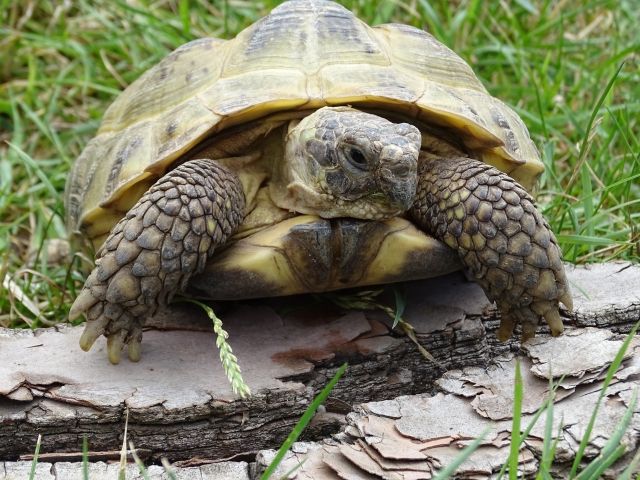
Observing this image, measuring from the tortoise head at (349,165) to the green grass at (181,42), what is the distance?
4.03ft

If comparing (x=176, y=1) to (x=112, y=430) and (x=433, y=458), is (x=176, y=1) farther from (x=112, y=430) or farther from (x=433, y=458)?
(x=433, y=458)

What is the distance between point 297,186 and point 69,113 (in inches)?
97.1

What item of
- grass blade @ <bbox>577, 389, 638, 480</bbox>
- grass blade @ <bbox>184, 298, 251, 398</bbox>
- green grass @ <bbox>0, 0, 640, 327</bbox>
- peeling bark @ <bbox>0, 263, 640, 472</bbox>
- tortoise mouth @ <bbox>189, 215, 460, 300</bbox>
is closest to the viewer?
grass blade @ <bbox>577, 389, 638, 480</bbox>

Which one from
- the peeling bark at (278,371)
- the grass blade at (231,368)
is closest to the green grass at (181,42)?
the peeling bark at (278,371)

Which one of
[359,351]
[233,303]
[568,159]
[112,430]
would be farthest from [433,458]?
[568,159]

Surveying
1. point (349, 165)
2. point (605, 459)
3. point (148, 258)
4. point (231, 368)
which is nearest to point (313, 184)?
point (349, 165)

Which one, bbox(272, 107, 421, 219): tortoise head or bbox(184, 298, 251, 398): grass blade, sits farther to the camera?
bbox(272, 107, 421, 219): tortoise head

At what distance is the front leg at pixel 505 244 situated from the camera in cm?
249

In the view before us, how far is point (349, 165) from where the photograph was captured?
2543mm

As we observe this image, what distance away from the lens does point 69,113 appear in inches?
188

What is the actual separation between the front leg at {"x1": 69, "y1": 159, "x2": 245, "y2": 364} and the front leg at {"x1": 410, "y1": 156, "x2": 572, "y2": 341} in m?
0.64

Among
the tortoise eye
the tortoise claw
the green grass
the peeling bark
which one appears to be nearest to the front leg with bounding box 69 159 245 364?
the tortoise claw

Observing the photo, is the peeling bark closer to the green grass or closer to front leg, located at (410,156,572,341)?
front leg, located at (410,156,572,341)

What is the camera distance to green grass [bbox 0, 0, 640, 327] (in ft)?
13.1
